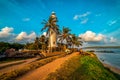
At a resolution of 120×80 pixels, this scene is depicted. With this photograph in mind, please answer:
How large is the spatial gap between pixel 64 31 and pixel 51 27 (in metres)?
16.8

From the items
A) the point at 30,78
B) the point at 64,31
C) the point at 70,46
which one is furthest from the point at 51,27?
the point at 30,78

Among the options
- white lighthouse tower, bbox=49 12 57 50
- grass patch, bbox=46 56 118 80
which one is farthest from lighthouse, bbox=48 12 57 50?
grass patch, bbox=46 56 118 80

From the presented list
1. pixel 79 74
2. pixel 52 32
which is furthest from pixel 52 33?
pixel 79 74

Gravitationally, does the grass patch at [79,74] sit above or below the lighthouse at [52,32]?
below

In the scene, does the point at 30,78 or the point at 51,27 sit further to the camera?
the point at 51,27

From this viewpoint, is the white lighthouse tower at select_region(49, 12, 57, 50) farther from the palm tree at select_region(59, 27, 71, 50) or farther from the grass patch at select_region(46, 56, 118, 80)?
the grass patch at select_region(46, 56, 118, 80)

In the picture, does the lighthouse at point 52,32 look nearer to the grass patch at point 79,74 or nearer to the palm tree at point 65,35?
the palm tree at point 65,35

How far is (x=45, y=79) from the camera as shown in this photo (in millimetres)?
11758

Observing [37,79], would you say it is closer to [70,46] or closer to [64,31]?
[64,31]

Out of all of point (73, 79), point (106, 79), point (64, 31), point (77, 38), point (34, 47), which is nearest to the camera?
point (73, 79)

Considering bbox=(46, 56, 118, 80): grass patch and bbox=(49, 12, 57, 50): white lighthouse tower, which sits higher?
bbox=(49, 12, 57, 50): white lighthouse tower

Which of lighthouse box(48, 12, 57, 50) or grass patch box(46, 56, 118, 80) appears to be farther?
lighthouse box(48, 12, 57, 50)

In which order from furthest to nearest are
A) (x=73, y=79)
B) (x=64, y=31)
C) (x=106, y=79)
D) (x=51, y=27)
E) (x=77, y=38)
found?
(x=77, y=38) < (x=64, y=31) < (x=51, y=27) < (x=106, y=79) < (x=73, y=79)

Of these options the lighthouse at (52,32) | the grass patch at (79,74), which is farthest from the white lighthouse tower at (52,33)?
the grass patch at (79,74)
